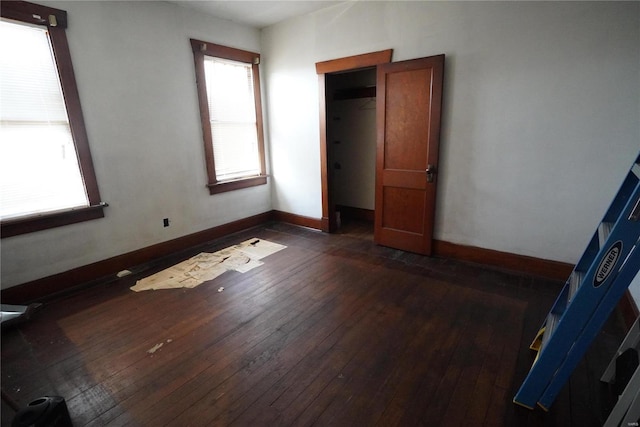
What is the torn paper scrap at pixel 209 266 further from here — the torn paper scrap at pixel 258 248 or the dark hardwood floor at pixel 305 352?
the dark hardwood floor at pixel 305 352

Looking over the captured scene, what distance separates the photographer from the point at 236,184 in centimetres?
443

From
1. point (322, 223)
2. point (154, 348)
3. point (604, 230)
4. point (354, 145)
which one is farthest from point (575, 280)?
point (354, 145)

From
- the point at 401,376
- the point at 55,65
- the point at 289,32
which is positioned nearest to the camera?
the point at 401,376

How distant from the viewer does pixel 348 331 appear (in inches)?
89.2

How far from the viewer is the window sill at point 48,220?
103 inches

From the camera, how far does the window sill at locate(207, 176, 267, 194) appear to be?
417 cm

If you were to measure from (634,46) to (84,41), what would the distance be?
4.66 m

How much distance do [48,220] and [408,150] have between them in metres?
3.67

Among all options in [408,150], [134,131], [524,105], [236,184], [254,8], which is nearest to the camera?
[524,105]

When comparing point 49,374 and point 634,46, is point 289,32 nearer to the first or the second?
point 634,46

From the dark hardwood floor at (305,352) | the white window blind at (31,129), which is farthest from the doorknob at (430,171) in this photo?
the white window blind at (31,129)

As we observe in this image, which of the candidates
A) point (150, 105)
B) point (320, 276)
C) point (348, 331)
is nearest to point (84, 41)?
point (150, 105)

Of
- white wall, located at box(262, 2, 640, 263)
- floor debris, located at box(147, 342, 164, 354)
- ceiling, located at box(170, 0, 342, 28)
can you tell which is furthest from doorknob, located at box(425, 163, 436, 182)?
floor debris, located at box(147, 342, 164, 354)

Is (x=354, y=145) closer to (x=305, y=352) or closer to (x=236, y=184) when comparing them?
(x=236, y=184)
